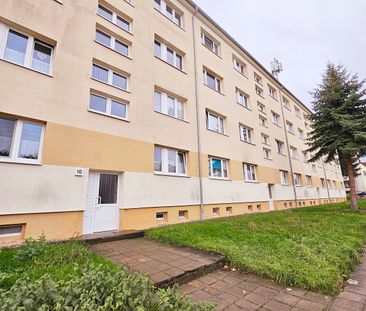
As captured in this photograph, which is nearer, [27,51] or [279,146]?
[27,51]

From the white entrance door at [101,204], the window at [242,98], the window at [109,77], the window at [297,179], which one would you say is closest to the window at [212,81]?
the window at [242,98]

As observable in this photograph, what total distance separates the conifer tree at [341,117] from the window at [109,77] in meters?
14.9

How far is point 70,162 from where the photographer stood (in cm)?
718

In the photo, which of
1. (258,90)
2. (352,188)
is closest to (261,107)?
(258,90)

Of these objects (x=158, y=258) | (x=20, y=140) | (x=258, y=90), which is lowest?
(x=158, y=258)

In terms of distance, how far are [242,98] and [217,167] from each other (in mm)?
7411

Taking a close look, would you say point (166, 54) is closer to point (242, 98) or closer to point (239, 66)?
point (242, 98)

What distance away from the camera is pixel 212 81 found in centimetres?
1508

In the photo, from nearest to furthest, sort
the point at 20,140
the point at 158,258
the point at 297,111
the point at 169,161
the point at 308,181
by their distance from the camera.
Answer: the point at 158,258
the point at 20,140
the point at 169,161
the point at 308,181
the point at 297,111

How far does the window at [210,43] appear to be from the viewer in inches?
603

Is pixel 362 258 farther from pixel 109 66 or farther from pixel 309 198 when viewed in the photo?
pixel 309 198

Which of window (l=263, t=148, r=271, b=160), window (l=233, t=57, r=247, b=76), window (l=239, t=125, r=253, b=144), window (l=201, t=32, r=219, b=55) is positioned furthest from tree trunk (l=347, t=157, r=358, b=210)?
window (l=201, t=32, r=219, b=55)

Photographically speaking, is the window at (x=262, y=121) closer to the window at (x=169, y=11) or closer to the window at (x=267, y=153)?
the window at (x=267, y=153)

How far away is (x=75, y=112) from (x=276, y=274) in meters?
7.59
